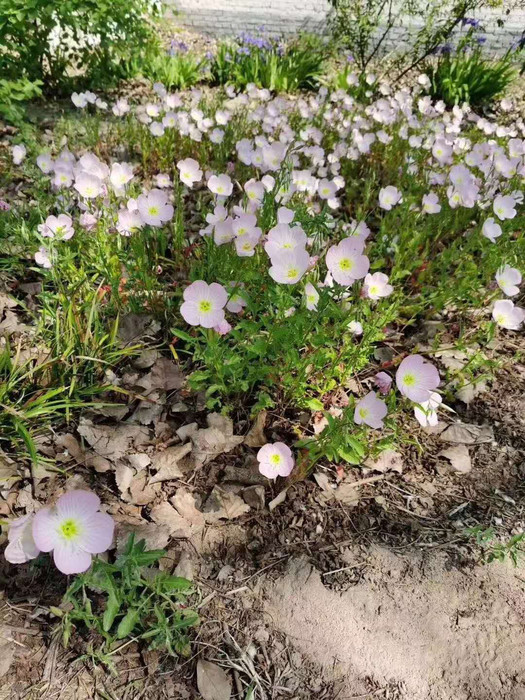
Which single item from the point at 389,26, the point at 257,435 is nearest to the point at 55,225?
the point at 257,435

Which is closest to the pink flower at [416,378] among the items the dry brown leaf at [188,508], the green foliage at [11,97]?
the dry brown leaf at [188,508]

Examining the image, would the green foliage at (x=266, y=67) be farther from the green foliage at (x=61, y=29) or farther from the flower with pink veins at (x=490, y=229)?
the flower with pink veins at (x=490, y=229)

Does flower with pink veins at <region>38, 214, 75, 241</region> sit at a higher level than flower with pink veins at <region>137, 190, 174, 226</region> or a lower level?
lower

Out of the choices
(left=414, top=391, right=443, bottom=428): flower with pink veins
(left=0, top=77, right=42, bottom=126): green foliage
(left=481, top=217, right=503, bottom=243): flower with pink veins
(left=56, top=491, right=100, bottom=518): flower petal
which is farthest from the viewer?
(left=0, top=77, right=42, bottom=126): green foliage

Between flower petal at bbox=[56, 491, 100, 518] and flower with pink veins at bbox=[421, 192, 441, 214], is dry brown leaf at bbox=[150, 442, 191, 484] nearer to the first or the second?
flower petal at bbox=[56, 491, 100, 518]

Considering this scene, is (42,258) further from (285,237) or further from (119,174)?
(285,237)

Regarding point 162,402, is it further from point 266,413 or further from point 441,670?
point 441,670

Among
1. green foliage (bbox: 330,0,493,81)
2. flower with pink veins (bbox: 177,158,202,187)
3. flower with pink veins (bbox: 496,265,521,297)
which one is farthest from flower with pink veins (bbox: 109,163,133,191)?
green foliage (bbox: 330,0,493,81)
